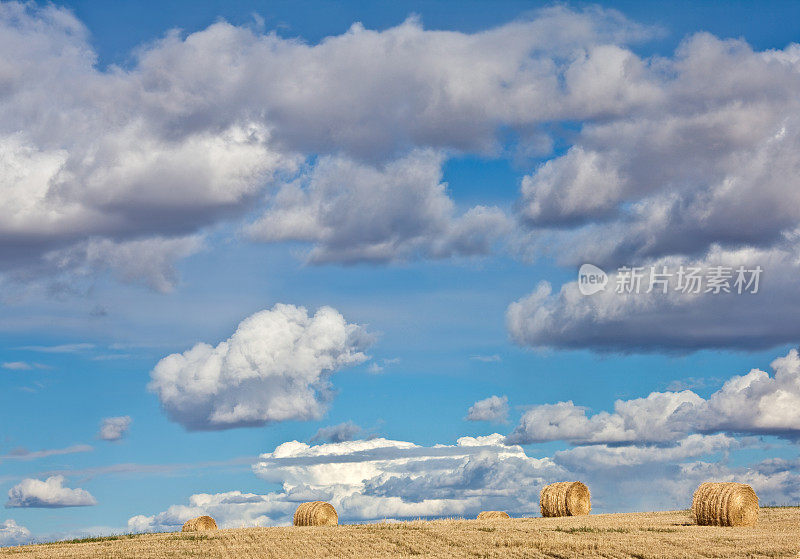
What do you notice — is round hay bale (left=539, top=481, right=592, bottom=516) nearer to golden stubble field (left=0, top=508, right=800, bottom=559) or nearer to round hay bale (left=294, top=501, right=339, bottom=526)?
golden stubble field (left=0, top=508, right=800, bottom=559)

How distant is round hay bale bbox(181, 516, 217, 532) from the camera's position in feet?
161

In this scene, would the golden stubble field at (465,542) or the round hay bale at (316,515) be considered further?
the round hay bale at (316,515)

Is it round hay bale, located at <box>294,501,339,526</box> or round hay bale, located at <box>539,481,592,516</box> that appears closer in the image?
round hay bale, located at <box>294,501,339,526</box>

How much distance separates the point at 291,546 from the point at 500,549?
821 centimetres

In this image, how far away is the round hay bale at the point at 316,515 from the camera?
1954 inches

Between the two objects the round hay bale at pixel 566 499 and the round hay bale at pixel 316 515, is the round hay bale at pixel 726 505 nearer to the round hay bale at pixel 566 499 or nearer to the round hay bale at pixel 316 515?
the round hay bale at pixel 566 499

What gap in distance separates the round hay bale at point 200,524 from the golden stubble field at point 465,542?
3466 millimetres

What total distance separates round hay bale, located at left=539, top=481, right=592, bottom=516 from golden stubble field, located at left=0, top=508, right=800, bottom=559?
4.52 metres

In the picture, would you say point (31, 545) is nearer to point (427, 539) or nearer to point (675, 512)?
point (427, 539)

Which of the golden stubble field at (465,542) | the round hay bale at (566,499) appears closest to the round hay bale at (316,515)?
the golden stubble field at (465,542)

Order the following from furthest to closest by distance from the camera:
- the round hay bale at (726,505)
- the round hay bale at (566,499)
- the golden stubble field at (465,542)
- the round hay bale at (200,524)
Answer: the round hay bale at (566,499) → the round hay bale at (200,524) → the round hay bale at (726,505) → the golden stubble field at (465,542)

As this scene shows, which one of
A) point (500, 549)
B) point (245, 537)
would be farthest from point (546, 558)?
point (245, 537)

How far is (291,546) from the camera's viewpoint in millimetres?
37562

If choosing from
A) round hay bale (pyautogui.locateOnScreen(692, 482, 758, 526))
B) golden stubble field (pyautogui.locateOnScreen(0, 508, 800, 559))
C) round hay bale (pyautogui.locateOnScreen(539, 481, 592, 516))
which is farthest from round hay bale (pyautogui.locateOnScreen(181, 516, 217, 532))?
round hay bale (pyautogui.locateOnScreen(692, 482, 758, 526))
